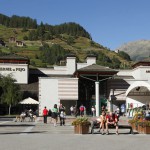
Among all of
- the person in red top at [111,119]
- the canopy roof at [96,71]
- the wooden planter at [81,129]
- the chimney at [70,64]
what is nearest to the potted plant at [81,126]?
the wooden planter at [81,129]

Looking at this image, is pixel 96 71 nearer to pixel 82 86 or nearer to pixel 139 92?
pixel 82 86

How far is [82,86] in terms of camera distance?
217 ft

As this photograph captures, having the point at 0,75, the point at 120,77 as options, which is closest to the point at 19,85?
the point at 0,75

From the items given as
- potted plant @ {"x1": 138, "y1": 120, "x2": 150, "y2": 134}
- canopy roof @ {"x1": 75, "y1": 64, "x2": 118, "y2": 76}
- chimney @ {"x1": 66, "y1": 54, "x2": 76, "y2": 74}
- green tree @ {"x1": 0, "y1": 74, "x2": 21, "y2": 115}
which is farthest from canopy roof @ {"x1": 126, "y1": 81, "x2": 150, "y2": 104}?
potted plant @ {"x1": 138, "y1": 120, "x2": 150, "y2": 134}

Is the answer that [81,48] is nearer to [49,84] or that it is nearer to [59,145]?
[49,84]

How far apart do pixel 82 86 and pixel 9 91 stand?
489 inches

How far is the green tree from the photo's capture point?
60375 mm

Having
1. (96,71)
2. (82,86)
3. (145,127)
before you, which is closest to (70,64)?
(82,86)

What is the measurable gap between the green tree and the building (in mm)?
3631

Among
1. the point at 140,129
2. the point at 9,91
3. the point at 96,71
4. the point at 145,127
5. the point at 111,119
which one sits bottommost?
the point at 140,129

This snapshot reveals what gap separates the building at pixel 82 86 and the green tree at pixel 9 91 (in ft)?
11.9

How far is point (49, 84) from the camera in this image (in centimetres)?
6375

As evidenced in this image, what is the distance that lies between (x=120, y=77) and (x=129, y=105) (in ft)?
62.1

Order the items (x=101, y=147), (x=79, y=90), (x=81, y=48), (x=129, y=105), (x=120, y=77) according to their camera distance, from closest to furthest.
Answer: (x=101, y=147)
(x=129, y=105)
(x=79, y=90)
(x=120, y=77)
(x=81, y=48)
